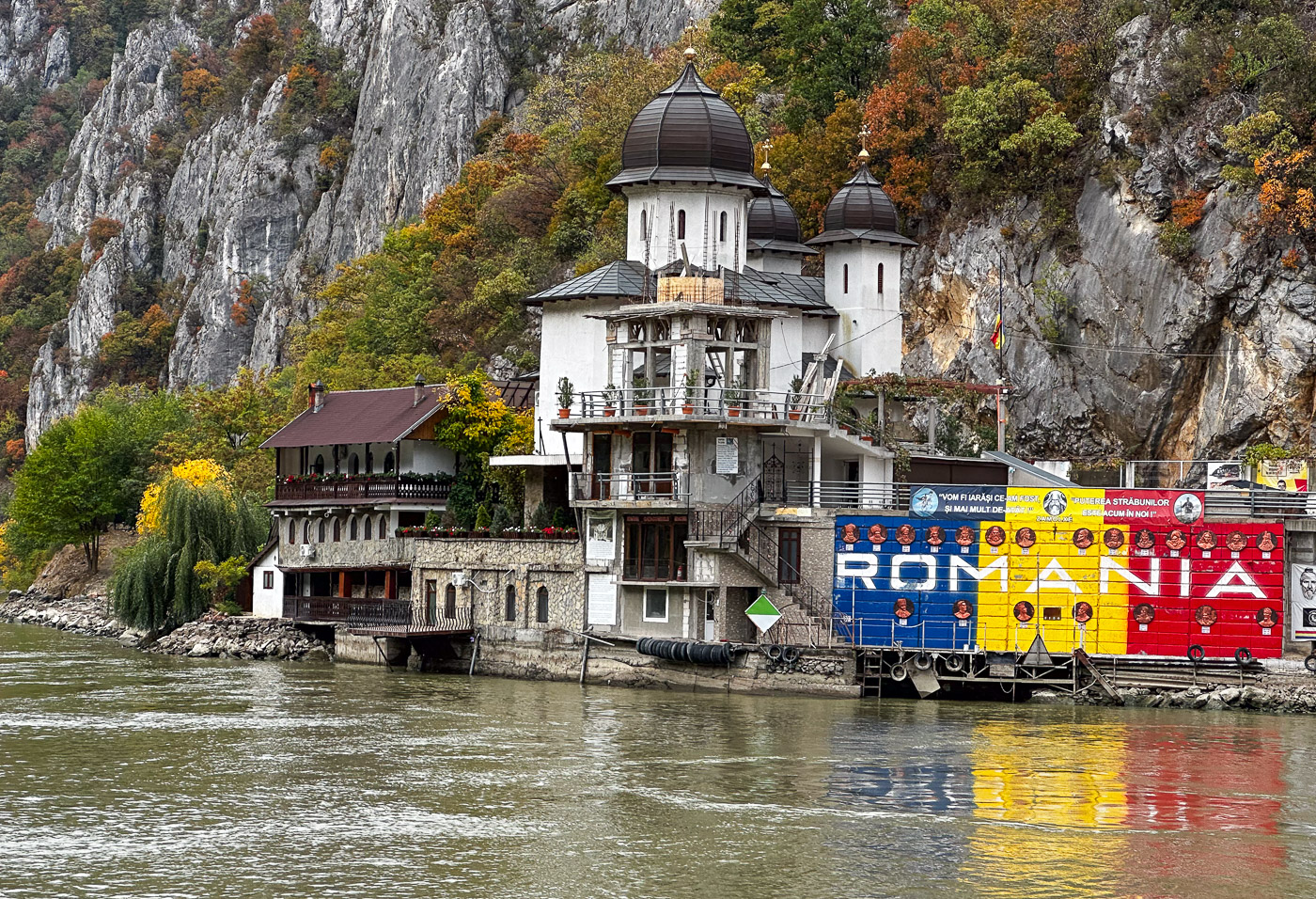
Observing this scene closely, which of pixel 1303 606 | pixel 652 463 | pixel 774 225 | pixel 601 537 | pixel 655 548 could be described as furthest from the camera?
pixel 774 225

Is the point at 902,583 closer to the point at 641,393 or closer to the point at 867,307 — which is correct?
the point at 641,393

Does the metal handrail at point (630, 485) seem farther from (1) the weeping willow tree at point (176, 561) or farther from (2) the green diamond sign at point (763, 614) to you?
(1) the weeping willow tree at point (176, 561)

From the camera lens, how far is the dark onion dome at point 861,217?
69.8m

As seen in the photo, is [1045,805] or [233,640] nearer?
[1045,805]

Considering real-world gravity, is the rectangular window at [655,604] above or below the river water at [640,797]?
above

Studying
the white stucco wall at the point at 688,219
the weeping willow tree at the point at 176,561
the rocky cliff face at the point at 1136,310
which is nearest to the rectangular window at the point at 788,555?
the white stucco wall at the point at 688,219

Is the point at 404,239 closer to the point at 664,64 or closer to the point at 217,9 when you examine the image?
the point at 664,64

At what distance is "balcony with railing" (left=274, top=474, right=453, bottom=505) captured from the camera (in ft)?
229

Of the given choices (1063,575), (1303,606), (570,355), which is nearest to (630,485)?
(570,355)

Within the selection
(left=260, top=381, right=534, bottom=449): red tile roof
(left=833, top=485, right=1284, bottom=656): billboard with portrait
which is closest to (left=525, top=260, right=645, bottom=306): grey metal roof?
(left=260, top=381, right=534, bottom=449): red tile roof

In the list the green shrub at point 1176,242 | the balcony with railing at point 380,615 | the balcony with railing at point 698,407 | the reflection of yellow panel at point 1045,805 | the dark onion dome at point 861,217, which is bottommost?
the reflection of yellow panel at point 1045,805

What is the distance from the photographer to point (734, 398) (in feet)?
190

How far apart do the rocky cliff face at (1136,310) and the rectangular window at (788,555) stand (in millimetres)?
18530

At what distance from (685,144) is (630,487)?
1365 cm
